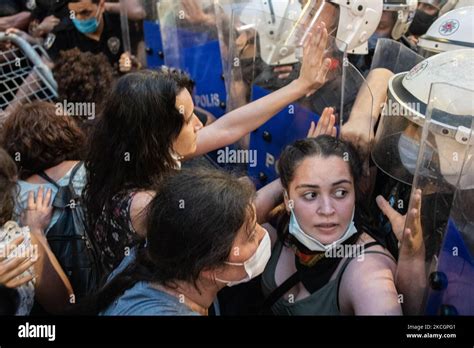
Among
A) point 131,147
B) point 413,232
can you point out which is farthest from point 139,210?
point 413,232

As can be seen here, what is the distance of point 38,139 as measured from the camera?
232 centimetres

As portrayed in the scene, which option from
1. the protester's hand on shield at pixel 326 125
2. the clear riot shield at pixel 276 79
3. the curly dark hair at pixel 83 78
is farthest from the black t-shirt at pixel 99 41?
the protester's hand on shield at pixel 326 125

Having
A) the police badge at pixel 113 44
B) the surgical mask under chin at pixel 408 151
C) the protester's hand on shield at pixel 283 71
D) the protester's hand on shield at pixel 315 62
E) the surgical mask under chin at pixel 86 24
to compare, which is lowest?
the police badge at pixel 113 44

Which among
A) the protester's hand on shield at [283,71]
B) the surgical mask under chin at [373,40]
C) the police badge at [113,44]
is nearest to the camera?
the protester's hand on shield at [283,71]

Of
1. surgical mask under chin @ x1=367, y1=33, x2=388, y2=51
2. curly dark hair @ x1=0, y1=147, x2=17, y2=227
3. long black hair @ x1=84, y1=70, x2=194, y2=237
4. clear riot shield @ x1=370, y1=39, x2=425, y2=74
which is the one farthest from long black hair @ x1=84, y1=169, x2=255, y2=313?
surgical mask under chin @ x1=367, y1=33, x2=388, y2=51

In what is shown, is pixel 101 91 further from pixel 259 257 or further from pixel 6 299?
pixel 259 257

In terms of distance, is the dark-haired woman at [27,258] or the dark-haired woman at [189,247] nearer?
the dark-haired woman at [189,247]

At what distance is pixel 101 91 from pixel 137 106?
80 cm

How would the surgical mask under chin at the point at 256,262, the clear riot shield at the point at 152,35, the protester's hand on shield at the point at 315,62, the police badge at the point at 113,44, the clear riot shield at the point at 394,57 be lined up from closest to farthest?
the surgical mask under chin at the point at 256,262 → the protester's hand on shield at the point at 315,62 → the clear riot shield at the point at 394,57 → the clear riot shield at the point at 152,35 → the police badge at the point at 113,44

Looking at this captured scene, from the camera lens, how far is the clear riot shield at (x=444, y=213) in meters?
1.89

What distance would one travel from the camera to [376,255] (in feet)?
6.63

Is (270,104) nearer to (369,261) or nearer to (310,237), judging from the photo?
(310,237)

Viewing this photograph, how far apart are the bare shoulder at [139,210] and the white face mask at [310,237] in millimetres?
433

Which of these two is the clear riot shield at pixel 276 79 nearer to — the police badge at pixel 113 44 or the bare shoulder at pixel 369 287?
the bare shoulder at pixel 369 287
